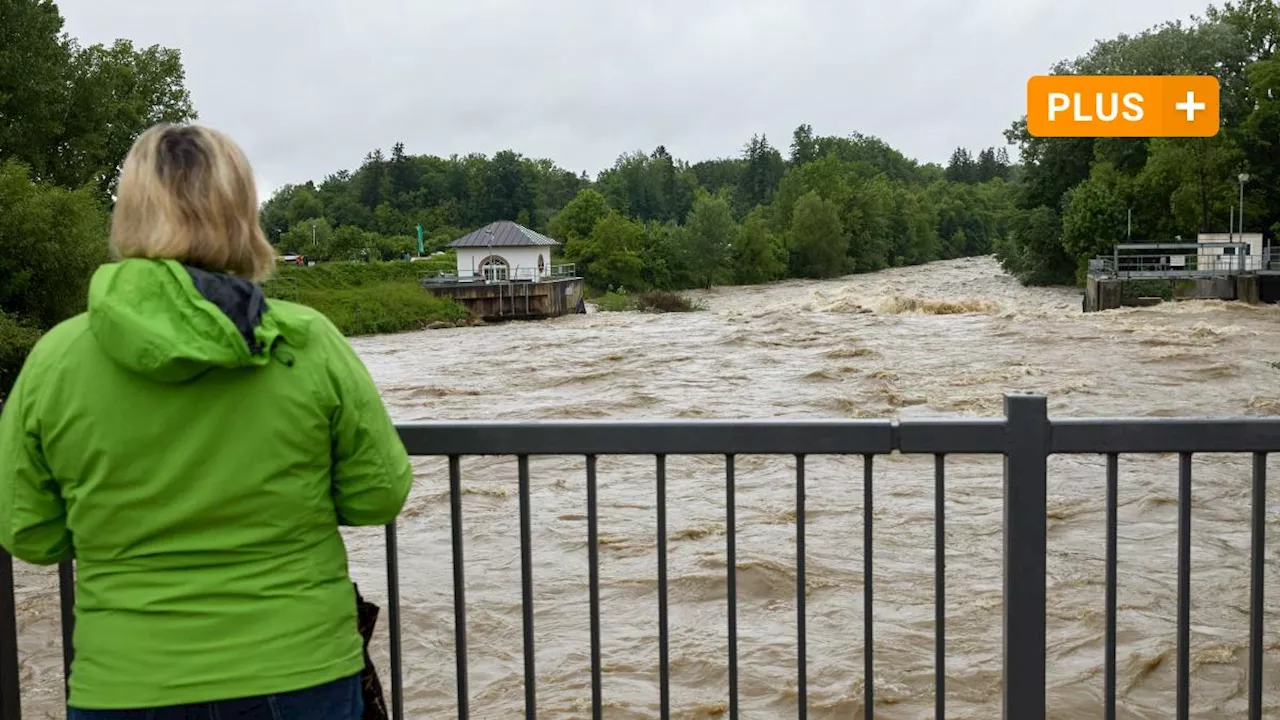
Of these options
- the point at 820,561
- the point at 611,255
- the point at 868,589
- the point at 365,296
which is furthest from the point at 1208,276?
the point at 868,589

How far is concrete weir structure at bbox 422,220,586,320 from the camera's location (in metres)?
59.0

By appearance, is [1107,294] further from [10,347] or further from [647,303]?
[10,347]

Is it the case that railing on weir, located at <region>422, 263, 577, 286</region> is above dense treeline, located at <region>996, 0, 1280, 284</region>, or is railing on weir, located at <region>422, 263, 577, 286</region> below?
below

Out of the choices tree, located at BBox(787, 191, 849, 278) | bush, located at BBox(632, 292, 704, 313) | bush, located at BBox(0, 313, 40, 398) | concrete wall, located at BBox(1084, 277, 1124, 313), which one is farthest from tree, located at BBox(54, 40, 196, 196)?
tree, located at BBox(787, 191, 849, 278)

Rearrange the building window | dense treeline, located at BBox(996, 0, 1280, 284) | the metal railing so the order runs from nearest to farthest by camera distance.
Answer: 1. the metal railing
2. dense treeline, located at BBox(996, 0, 1280, 284)
3. the building window

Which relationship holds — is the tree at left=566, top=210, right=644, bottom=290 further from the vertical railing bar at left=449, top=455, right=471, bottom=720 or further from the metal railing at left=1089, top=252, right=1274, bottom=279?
the vertical railing bar at left=449, top=455, right=471, bottom=720

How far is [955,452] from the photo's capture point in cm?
317

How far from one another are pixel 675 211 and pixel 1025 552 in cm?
12927

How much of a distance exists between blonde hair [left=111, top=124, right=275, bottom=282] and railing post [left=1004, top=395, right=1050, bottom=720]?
1.80 m

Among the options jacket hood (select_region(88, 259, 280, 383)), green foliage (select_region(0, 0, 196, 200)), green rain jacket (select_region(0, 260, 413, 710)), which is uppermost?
green foliage (select_region(0, 0, 196, 200))

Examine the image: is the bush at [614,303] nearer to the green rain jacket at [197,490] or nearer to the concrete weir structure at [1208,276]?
the concrete weir structure at [1208,276]

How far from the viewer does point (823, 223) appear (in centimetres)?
9425

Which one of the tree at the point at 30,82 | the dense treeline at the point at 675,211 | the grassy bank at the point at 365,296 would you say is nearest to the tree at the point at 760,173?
the dense treeline at the point at 675,211

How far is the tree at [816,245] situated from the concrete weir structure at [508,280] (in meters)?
21.7
